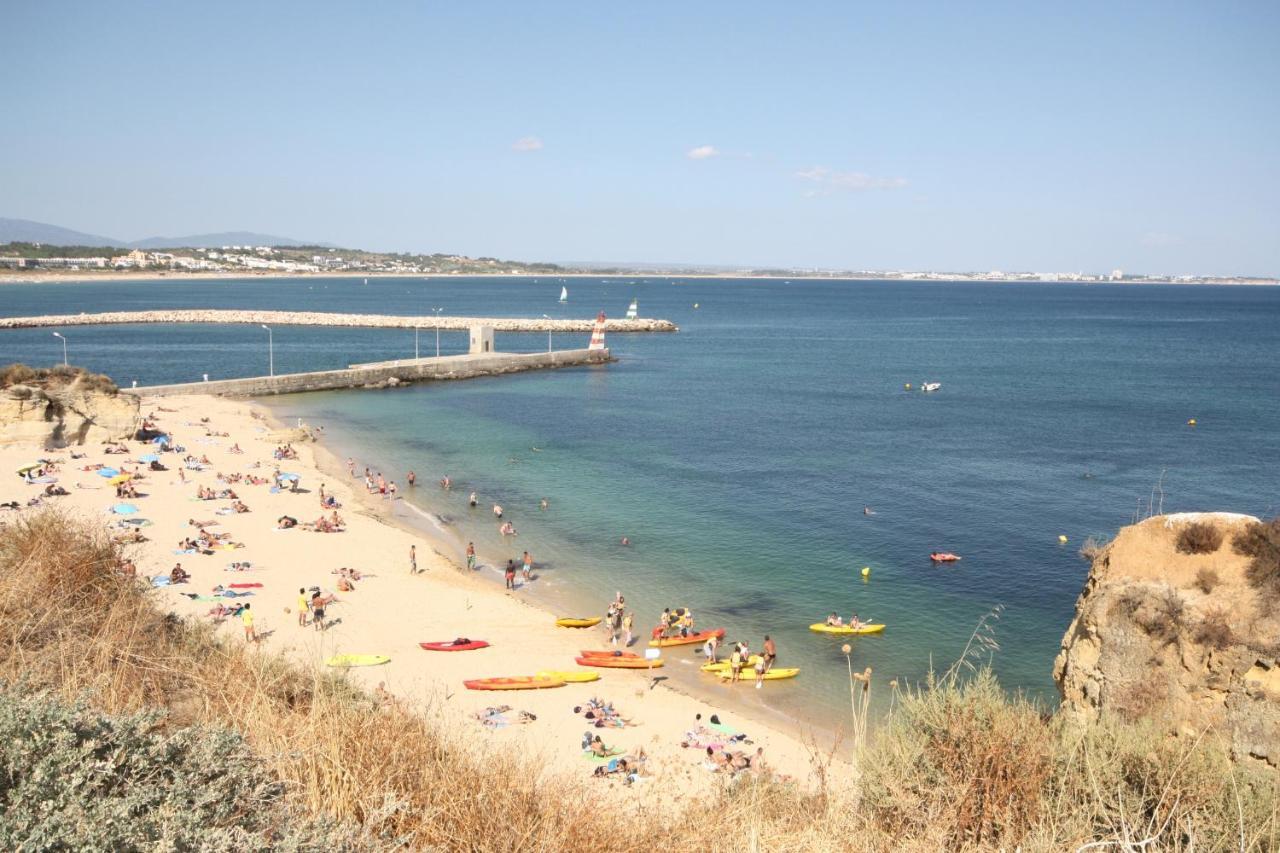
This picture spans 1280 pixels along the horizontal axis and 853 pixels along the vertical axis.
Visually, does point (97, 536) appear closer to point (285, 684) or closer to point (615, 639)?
point (285, 684)

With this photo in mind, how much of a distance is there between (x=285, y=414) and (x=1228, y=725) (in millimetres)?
47453

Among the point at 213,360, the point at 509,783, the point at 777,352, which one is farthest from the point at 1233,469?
the point at 213,360

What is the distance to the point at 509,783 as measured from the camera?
6570 mm

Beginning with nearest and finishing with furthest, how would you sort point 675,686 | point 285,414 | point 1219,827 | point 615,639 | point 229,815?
point 229,815
point 1219,827
point 675,686
point 615,639
point 285,414

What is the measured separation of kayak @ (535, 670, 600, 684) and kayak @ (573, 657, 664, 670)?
0.45 metres

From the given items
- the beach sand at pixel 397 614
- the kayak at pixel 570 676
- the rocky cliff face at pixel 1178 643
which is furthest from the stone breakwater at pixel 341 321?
the rocky cliff face at pixel 1178 643

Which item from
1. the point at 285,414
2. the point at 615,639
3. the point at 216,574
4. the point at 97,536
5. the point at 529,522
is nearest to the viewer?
the point at 97,536

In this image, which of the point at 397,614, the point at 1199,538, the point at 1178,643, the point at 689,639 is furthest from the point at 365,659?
the point at 1199,538

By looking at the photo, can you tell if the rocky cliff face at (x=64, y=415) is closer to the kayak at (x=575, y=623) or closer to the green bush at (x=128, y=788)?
the kayak at (x=575, y=623)

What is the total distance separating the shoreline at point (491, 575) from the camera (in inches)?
674

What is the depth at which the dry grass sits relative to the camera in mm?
6137

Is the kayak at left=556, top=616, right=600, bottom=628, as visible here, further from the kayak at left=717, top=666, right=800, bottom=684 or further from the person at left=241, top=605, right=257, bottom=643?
the person at left=241, top=605, right=257, bottom=643

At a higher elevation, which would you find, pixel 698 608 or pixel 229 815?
pixel 229 815

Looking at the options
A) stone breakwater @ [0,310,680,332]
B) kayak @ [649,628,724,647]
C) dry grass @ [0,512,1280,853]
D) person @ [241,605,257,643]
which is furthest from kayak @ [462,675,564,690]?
stone breakwater @ [0,310,680,332]
